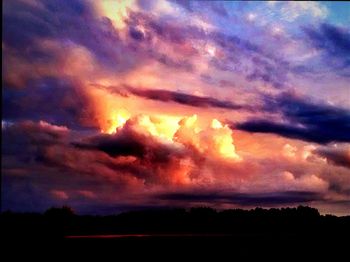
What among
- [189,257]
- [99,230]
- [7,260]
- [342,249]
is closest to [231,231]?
[99,230]

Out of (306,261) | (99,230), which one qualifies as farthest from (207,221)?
(306,261)

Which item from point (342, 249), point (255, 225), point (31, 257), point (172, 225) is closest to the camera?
point (31, 257)

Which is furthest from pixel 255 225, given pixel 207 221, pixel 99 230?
pixel 99 230

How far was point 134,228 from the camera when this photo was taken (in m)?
106

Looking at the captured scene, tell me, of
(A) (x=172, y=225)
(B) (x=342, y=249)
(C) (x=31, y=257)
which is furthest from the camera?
(A) (x=172, y=225)

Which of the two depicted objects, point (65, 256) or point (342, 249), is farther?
point (342, 249)

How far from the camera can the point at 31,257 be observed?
34.7m

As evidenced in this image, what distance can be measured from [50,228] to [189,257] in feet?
203

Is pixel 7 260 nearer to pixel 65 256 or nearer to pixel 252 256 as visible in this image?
pixel 65 256

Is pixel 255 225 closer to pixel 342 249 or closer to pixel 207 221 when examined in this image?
pixel 207 221

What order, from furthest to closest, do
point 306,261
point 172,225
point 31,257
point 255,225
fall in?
point 172,225 → point 255,225 → point 31,257 → point 306,261

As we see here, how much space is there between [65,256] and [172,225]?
68.9m

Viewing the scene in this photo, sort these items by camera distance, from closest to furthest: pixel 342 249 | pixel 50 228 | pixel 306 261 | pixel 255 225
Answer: pixel 306 261
pixel 342 249
pixel 50 228
pixel 255 225

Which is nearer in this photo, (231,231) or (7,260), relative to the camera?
(7,260)
